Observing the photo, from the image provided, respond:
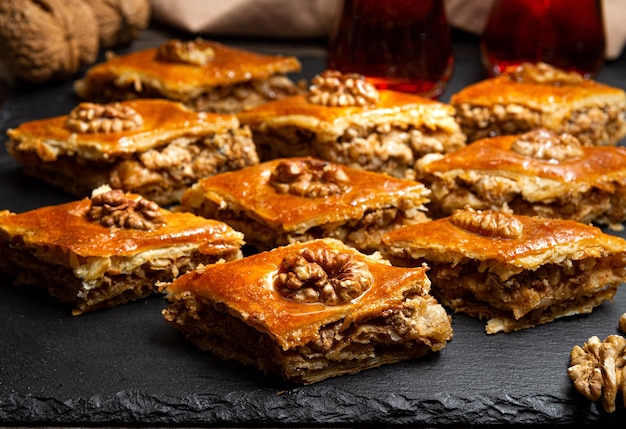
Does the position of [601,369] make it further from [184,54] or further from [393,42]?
[184,54]

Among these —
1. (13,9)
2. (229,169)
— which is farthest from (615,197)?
(13,9)

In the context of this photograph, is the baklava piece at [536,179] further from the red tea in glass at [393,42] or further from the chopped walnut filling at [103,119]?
the chopped walnut filling at [103,119]

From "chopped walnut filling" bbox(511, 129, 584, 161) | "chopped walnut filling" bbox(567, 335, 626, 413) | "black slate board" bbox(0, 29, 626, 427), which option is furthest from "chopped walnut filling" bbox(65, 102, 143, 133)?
"chopped walnut filling" bbox(567, 335, 626, 413)

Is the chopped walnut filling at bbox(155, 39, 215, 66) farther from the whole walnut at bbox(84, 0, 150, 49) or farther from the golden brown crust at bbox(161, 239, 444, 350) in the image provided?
the golden brown crust at bbox(161, 239, 444, 350)

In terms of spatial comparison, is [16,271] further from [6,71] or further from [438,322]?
[6,71]

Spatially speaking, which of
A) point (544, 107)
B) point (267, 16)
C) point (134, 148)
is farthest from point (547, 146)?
point (267, 16)

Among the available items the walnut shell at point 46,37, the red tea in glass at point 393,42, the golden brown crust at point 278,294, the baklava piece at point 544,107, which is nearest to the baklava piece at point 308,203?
the golden brown crust at point 278,294

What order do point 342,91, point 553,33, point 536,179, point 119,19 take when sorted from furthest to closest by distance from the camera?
1. point 119,19
2. point 553,33
3. point 342,91
4. point 536,179
